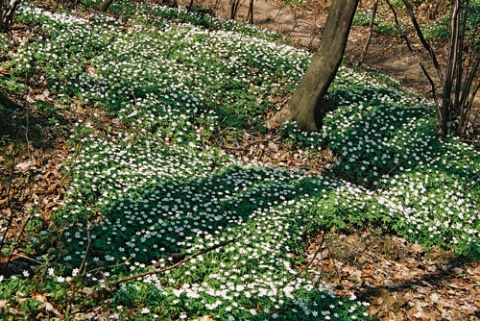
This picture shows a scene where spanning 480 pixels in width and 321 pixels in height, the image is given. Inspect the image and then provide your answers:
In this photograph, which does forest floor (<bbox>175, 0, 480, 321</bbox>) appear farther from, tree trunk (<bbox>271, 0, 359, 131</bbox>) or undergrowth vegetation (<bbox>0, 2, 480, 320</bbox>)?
tree trunk (<bbox>271, 0, 359, 131</bbox>)

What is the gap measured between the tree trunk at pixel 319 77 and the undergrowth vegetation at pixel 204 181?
34 centimetres

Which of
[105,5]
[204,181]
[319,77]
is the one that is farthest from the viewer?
[105,5]

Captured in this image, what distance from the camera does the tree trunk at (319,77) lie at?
32.2 feet

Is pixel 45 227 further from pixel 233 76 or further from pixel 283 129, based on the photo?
pixel 233 76

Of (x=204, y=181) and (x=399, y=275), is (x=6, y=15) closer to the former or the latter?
(x=204, y=181)

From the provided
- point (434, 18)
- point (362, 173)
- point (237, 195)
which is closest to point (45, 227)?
point (237, 195)

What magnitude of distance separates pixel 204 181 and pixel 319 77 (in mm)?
3716

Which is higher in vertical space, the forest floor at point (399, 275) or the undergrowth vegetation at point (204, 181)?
the undergrowth vegetation at point (204, 181)

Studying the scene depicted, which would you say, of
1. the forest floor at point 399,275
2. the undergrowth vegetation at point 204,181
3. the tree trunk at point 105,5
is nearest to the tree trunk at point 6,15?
the undergrowth vegetation at point 204,181

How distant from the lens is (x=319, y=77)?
10.1 metres

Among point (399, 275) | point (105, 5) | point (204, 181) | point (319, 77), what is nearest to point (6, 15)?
point (105, 5)

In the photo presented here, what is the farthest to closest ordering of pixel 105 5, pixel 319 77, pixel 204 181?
1. pixel 105 5
2. pixel 319 77
3. pixel 204 181

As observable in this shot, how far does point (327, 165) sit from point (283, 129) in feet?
3.99

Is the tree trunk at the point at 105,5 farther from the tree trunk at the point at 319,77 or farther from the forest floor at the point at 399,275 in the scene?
the forest floor at the point at 399,275
